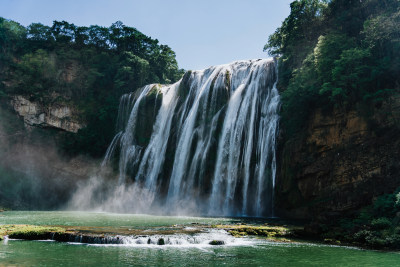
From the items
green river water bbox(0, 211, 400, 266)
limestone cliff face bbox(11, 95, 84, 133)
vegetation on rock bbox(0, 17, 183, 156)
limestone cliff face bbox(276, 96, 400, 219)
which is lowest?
green river water bbox(0, 211, 400, 266)

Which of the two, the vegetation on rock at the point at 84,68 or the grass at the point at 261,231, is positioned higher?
the vegetation on rock at the point at 84,68

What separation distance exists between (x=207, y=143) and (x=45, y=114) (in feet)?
74.1

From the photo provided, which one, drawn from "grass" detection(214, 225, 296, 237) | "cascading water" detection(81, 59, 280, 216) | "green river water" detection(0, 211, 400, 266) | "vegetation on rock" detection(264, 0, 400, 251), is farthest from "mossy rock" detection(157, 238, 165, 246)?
"cascading water" detection(81, 59, 280, 216)

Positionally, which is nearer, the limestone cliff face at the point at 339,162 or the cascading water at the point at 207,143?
the limestone cliff face at the point at 339,162

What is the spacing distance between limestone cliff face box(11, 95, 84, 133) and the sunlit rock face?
6216 mm

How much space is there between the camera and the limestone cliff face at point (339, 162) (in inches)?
831

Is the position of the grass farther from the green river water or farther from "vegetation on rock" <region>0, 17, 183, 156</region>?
"vegetation on rock" <region>0, 17, 183, 156</region>

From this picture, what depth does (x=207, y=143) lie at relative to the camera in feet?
Answer: 108

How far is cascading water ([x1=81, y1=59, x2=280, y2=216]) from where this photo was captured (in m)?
28.6

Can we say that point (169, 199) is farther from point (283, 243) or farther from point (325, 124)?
point (283, 243)

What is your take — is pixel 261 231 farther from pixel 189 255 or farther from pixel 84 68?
pixel 84 68

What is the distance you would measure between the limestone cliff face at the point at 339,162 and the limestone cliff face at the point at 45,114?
27.8m

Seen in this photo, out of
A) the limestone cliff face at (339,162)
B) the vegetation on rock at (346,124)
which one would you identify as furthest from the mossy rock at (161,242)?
the limestone cliff face at (339,162)

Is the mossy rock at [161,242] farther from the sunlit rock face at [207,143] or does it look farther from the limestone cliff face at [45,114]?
the limestone cliff face at [45,114]
